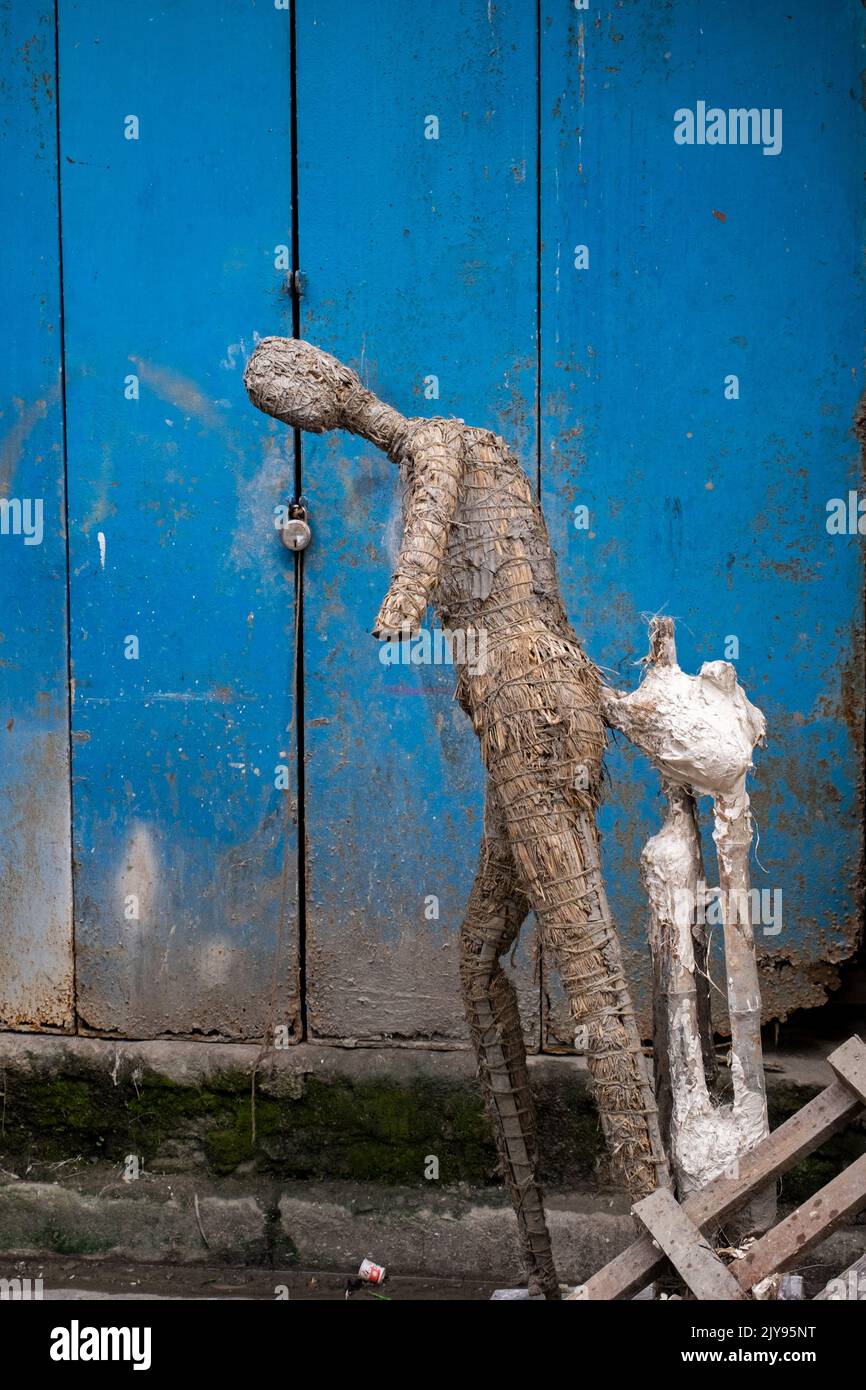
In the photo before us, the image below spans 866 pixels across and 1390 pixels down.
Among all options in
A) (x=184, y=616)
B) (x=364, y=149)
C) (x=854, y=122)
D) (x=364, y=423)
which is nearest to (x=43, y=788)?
(x=184, y=616)

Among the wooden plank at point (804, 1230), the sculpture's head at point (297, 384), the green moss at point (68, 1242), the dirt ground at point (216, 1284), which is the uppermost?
the sculpture's head at point (297, 384)

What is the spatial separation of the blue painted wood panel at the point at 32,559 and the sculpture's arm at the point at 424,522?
1622 mm

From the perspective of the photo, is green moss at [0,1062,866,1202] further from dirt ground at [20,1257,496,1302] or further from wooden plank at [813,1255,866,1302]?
wooden plank at [813,1255,866,1302]

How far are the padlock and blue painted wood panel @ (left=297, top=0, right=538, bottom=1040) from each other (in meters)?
0.04

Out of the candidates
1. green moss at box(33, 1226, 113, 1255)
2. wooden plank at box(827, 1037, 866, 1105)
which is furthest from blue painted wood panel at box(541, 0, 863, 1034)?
green moss at box(33, 1226, 113, 1255)

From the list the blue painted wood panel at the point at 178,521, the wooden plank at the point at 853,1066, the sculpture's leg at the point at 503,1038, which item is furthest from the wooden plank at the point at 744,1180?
the blue painted wood panel at the point at 178,521

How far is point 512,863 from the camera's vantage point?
10.4 ft

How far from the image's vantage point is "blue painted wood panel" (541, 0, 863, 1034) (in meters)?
3.98

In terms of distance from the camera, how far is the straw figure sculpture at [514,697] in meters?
2.91

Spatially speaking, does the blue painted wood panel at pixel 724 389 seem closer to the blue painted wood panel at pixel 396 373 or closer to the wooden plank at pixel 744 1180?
the blue painted wood panel at pixel 396 373

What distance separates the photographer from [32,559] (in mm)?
4320

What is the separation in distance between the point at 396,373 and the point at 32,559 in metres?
1.20

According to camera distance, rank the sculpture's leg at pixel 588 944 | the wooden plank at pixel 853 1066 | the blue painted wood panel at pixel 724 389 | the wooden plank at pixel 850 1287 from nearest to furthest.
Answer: the wooden plank at pixel 850 1287 < the wooden plank at pixel 853 1066 < the sculpture's leg at pixel 588 944 < the blue painted wood panel at pixel 724 389

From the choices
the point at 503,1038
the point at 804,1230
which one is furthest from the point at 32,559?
the point at 804,1230
